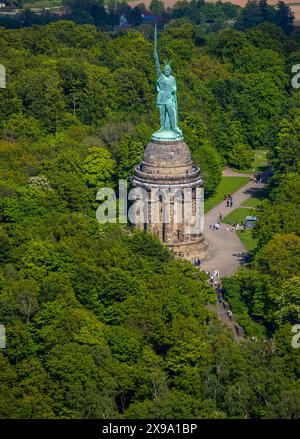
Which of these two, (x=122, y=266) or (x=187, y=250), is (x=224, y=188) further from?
(x=122, y=266)

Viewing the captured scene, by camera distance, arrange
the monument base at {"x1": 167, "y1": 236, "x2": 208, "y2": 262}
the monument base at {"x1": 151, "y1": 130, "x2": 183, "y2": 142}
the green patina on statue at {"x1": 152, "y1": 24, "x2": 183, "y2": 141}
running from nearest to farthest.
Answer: the green patina on statue at {"x1": 152, "y1": 24, "x2": 183, "y2": 141} → the monument base at {"x1": 151, "y1": 130, "x2": 183, "y2": 142} → the monument base at {"x1": 167, "y1": 236, "x2": 208, "y2": 262}

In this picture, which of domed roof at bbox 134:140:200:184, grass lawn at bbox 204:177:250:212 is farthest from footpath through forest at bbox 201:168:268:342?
domed roof at bbox 134:140:200:184

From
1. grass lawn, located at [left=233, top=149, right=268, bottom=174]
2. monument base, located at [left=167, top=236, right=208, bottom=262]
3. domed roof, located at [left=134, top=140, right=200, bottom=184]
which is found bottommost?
grass lawn, located at [left=233, top=149, right=268, bottom=174]

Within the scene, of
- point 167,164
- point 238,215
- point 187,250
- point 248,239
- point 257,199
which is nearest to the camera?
point 167,164

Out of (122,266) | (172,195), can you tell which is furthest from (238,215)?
(122,266)

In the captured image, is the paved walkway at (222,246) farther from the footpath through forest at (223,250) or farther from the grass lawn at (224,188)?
the grass lawn at (224,188)

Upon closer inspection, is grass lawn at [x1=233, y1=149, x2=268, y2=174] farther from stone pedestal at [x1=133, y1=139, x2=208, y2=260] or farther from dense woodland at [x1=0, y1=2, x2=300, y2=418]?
stone pedestal at [x1=133, y1=139, x2=208, y2=260]

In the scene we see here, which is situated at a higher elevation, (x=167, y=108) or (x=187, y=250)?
(x=167, y=108)
